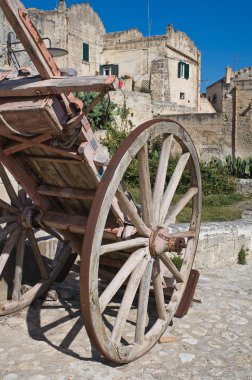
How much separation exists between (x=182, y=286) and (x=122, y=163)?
1609 mm

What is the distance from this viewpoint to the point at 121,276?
118 inches

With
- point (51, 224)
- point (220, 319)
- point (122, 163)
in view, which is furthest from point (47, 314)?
point (122, 163)

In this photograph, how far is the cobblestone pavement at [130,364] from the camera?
297 cm

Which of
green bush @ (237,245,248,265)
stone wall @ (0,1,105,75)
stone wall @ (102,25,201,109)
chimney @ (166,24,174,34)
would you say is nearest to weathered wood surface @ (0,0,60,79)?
green bush @ (237,245,248,265)

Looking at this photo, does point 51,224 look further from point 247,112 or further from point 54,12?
point 54,12

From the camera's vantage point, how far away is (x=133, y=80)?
1163 inches

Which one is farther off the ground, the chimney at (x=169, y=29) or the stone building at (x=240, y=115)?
the chimney at (x=169, y=29)

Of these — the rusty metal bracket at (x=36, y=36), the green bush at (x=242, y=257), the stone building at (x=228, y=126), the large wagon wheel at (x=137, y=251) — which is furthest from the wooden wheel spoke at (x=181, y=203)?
the stone building at (x=228, y=126)

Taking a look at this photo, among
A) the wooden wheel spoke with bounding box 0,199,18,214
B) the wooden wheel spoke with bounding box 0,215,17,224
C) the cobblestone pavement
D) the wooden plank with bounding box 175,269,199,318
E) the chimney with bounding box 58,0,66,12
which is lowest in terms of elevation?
the cobblestone pavement

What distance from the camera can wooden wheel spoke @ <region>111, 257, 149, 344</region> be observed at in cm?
294

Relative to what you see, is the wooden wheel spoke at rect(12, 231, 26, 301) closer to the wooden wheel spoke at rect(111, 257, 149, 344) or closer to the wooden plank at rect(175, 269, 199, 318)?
the wooden wheel spoke at rect(111, 257, 149, 344)

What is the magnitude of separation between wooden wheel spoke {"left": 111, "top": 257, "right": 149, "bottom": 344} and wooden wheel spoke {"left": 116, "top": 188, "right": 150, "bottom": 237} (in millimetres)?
202

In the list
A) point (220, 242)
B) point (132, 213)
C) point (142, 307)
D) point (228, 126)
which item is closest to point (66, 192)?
point (132, 213)

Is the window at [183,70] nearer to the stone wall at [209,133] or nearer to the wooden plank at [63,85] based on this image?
the stone wall at [209,133]
